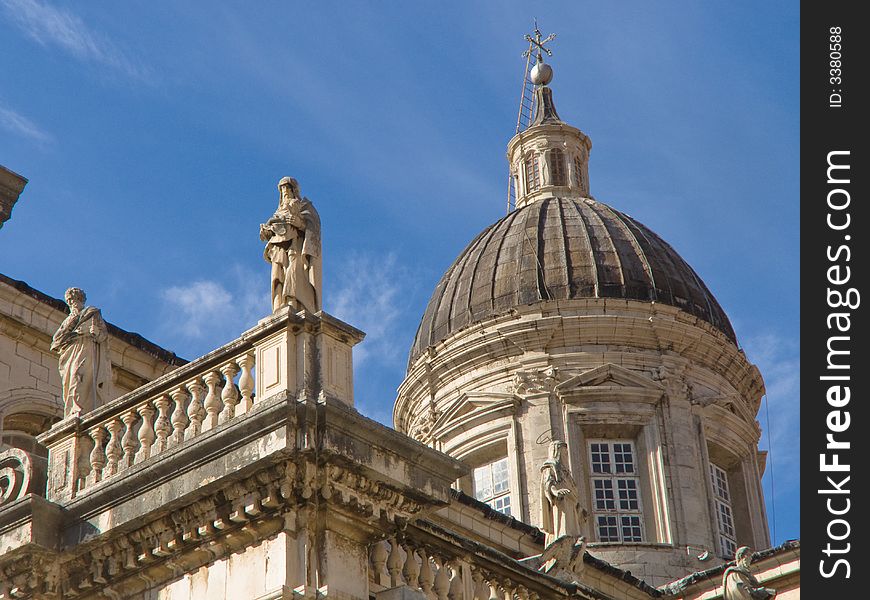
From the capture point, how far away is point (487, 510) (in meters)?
25.2

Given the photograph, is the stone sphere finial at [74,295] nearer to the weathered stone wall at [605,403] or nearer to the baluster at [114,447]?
the baluster at [114,447]

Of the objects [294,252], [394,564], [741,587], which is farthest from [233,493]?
[741,587]

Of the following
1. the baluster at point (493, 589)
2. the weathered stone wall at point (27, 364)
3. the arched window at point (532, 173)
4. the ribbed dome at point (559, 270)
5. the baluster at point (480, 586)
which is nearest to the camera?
the baluster at point (480, 586)

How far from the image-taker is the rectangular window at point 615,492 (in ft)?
106

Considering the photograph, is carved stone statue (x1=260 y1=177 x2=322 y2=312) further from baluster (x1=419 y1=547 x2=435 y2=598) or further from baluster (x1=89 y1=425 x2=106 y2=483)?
baluster (x1=419 y1=547 x2=435 y2=598)

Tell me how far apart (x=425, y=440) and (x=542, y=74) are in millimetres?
12340

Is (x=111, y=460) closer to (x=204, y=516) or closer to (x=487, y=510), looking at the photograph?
(x=204, y=516)

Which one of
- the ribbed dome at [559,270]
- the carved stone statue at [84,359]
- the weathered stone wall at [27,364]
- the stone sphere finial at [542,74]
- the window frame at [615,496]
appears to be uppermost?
the stone sphere finial at [542,74]

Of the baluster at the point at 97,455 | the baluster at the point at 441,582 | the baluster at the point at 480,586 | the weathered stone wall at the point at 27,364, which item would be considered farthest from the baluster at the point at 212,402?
the weathered stone wall at the point at 27,364

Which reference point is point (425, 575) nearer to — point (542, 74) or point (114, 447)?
point (114, 447)

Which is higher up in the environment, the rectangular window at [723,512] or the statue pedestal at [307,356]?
the rectangular window at [723,512]

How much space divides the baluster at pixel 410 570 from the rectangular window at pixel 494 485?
59.9ft
